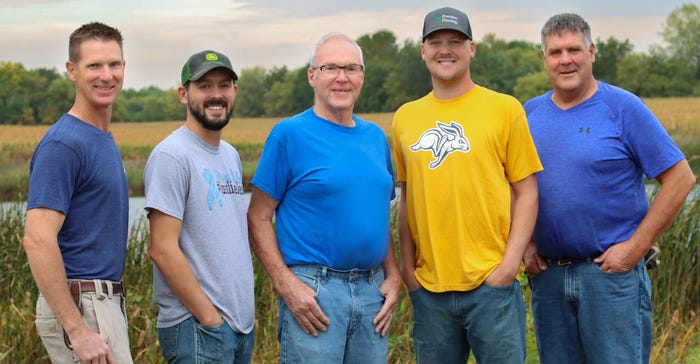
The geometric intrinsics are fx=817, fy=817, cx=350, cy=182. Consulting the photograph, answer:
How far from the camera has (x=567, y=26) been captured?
4320 mm

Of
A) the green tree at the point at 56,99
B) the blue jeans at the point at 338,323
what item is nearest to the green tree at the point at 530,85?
the green tree at the point at 56,99

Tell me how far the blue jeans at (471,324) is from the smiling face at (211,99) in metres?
1.31

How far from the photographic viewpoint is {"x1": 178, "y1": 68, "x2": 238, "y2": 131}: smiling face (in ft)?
12.3

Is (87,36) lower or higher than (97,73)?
higher

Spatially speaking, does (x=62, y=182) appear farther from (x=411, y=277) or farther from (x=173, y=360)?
(x=411, y=277)

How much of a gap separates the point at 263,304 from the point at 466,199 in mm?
3755

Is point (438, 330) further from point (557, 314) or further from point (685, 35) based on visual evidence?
point (685, 35)

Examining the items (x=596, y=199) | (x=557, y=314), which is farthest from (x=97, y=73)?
(x=557, y=314)

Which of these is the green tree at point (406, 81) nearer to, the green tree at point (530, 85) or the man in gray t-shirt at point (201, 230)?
the green tree at point (530, 85)

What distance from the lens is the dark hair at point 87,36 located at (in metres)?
3.55

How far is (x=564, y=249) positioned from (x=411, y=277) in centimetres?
83

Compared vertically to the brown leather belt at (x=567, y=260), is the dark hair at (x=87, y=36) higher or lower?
higher

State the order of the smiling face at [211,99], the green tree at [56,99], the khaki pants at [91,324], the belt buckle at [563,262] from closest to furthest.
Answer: the khaki pants at [91,324], the smiling face at [211,99], the belt buckle at [563,262], the green tree at [56,99]

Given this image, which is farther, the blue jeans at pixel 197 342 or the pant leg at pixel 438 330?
the pant leg at pixel 438 330
